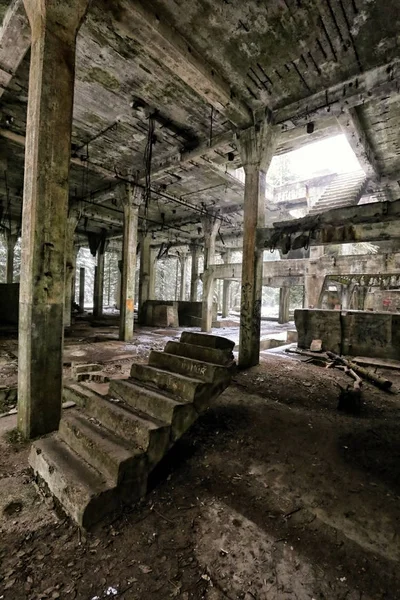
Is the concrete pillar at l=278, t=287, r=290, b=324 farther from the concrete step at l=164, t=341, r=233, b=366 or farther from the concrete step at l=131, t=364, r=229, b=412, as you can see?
the concrete step at l=131, t=364, r=229, b=412

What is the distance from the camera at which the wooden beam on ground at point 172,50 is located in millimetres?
4176

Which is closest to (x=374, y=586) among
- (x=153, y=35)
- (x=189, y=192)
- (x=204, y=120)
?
(x=153, y=35)

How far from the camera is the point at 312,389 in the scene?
5.26m

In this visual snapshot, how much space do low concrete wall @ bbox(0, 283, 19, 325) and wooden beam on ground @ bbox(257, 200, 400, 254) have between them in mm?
12677

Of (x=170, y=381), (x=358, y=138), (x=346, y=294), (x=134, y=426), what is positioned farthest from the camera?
(x=346, y=294)

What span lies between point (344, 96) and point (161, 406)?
667 cm

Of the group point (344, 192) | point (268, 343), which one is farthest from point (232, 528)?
point (344, 192)

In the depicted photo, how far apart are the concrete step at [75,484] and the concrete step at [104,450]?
60 millimetres

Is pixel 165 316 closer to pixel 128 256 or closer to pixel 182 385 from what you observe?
pixel 128 256

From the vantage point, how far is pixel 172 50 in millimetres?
4609

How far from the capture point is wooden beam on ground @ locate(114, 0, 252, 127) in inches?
164

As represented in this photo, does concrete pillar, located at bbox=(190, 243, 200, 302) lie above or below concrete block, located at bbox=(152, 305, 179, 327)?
above

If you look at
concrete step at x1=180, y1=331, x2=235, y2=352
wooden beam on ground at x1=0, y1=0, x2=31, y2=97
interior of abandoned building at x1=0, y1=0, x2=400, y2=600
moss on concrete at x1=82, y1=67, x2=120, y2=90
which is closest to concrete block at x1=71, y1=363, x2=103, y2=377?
interior of abandoned building at x1=0, y1=0, x2=400, y2=600

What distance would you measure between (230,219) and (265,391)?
11.2 meters
